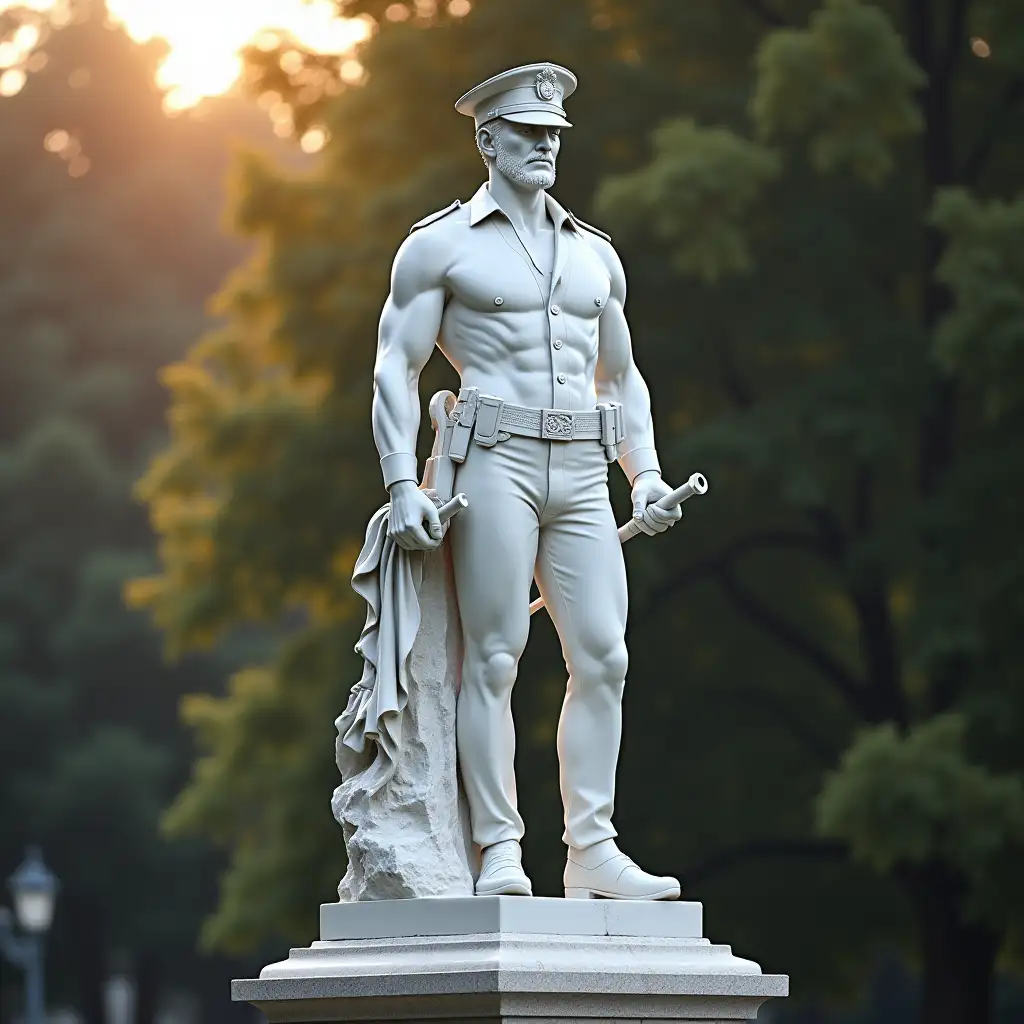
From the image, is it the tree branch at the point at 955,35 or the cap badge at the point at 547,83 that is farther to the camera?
the tree branch at the point at 955,35

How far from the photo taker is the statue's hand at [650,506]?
8.72 m

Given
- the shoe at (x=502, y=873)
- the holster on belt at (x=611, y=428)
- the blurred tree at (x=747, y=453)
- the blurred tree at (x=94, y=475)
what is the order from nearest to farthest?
1. the shoe at (x=502, y=873)
2. the holster on belt at (x=611, y=428)
3. the blurred tree at (x=747, y=453)
4. the blurred tree at (x=94, y=475)

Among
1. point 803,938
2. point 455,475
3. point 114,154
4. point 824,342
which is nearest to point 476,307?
point 455,475

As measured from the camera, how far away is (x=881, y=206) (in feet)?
61.7

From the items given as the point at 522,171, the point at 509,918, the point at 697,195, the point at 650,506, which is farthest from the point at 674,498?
the point at 697,195

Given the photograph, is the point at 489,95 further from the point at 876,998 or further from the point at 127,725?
the point at 876,998

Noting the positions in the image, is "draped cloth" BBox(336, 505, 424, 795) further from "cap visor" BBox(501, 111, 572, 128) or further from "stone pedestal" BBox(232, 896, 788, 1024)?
"cap visor" BBox(501, 111, 572, 128)

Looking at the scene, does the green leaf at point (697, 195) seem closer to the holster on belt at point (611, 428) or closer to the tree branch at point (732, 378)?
the tree branch at point (732, 378)

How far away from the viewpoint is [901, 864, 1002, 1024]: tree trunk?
58.7ft

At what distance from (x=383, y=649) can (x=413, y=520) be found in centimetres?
44

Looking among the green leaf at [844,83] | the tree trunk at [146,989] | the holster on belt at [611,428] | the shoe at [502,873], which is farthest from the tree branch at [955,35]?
the tree trunk at [146,989]

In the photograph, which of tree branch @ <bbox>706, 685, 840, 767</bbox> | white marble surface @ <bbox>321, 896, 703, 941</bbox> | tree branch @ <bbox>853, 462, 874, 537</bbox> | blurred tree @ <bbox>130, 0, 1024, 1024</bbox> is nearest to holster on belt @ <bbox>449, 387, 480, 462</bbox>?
white marble surface @ <bbox>321, 896, 703, 941</bbox>

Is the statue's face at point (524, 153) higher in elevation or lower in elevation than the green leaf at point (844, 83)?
lower

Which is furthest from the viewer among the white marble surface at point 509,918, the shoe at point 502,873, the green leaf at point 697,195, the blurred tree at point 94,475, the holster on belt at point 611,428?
the blurred tree at point 94,475
